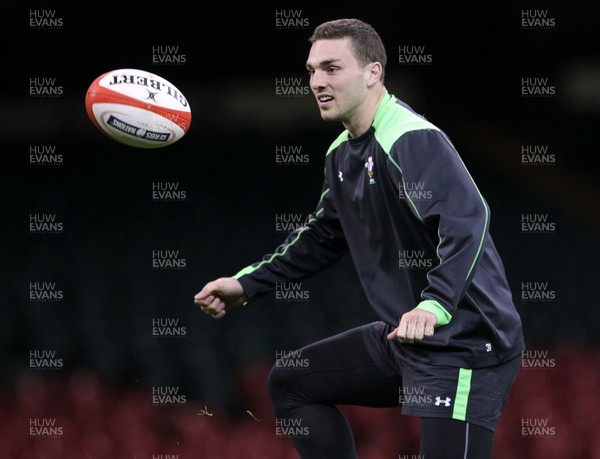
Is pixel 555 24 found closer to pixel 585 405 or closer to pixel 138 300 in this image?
pixel 585 405

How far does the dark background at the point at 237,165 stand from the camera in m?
7.45

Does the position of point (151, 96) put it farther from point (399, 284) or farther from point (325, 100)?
point (399, 284)

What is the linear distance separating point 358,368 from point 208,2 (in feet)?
16.8

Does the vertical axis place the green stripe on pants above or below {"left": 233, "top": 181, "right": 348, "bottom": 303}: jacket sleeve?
below

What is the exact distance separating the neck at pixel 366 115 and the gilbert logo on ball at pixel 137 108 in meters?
0.86

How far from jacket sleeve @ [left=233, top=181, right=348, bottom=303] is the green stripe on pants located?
0.75 m

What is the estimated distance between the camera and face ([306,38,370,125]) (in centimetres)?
317

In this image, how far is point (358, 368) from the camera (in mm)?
3250
